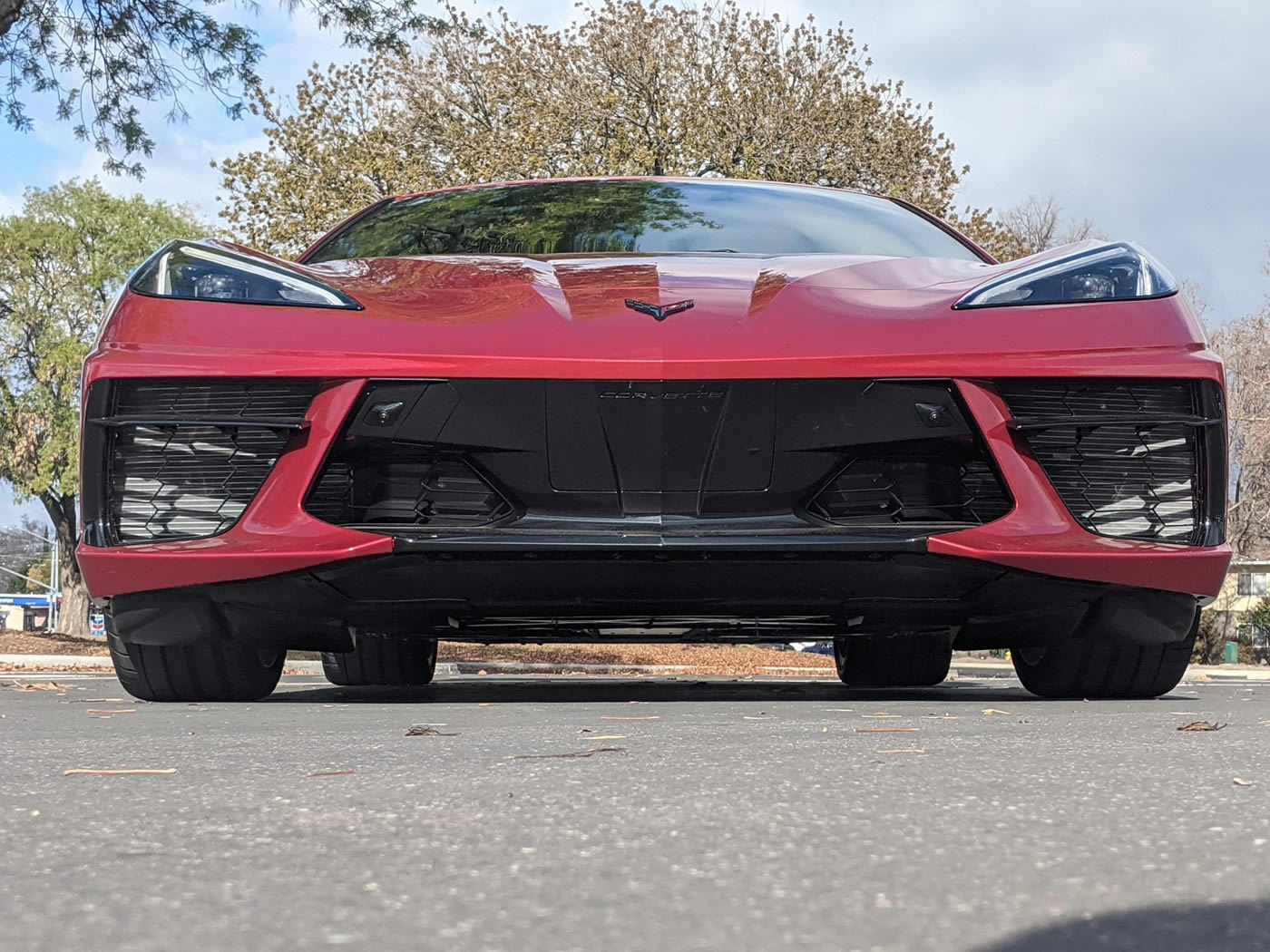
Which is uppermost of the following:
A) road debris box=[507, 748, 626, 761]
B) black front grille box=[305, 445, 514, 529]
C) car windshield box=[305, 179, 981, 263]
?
car windshield box=[305, 179, 981, 263]

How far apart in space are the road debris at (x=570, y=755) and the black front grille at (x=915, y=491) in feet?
3.48

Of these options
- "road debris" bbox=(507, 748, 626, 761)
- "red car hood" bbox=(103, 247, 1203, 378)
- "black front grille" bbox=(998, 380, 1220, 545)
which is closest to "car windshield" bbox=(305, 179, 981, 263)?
"red car hood" bbox=(103, 247, 1203, 378)

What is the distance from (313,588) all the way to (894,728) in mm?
1442

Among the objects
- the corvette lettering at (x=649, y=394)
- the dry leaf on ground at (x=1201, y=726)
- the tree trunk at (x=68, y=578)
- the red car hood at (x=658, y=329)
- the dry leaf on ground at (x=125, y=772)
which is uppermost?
the red car hood at (x=658, y=329)

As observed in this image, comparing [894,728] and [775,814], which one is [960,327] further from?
[775,814]

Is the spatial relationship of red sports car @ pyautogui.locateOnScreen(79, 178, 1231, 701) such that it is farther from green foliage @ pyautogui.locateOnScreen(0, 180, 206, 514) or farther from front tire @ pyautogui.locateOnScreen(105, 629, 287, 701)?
green foliage @ pyautogui.locateOnScreen(0, 180, 206, 514)

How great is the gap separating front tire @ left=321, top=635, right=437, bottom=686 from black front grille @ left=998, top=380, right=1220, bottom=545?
2.56 metres

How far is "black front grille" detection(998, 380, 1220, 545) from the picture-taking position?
3428 millimetres

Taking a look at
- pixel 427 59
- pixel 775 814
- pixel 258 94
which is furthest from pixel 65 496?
pixel 775 814

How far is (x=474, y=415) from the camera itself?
3365 millimetres

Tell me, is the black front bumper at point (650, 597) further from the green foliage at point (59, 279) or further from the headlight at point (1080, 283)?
the green foliage at point (59, 279)

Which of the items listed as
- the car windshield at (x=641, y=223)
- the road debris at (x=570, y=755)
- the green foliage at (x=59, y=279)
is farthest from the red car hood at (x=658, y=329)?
the green foliage at (x=59, y=279)

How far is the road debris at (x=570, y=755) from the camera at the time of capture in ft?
7.88

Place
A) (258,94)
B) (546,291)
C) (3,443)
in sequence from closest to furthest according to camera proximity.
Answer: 1. (546,291)
2. (258,94)
3. (3,443)
